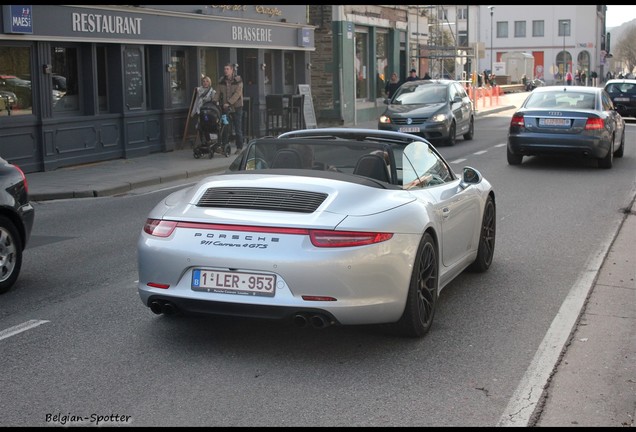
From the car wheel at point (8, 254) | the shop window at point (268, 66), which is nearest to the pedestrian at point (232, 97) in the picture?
the shop window at point (268, 66)

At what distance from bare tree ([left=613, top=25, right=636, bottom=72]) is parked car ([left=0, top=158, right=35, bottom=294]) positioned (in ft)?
492

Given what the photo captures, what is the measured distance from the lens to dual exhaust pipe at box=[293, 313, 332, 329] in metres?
5.52

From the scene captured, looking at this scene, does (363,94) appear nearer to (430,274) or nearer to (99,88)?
(99,88)

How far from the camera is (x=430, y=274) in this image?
633 cm

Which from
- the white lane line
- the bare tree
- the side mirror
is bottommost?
the white lane line

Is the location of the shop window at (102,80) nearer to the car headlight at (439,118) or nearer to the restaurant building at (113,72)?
the restaurant building at (113,72)

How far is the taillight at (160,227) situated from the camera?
230 inches

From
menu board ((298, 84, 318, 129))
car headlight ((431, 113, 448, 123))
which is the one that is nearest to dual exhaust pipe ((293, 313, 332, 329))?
car headlight ((431, 113, 448, 123))

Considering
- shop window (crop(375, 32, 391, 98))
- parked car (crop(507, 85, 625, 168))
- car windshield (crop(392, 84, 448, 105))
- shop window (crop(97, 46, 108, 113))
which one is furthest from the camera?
shop window (crop(375, 32, 391, 98))

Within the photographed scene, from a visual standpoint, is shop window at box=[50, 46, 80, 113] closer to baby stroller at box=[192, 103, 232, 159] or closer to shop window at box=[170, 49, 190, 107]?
baby stroller at box=[192, 103, 232, 159]

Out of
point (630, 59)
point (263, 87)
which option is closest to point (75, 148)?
point (263, 87)

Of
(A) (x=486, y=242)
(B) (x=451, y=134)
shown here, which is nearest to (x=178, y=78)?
(B) (x=451, y=134)

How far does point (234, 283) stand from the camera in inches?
219

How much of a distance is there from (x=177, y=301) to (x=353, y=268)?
1.09m
